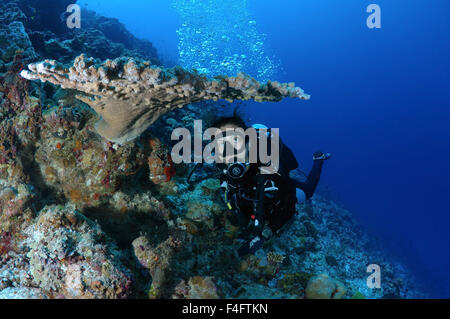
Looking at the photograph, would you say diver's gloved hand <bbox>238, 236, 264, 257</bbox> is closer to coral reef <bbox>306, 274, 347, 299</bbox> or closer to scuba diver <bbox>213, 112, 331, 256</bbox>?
scuba diver <bbox>213, 112, 331, 256</bbox>

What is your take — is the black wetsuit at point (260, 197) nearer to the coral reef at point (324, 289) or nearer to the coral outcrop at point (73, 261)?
the coral reef at point (324, 289)

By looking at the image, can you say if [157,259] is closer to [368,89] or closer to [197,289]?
[197,289]

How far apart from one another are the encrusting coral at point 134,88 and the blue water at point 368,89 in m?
45.1

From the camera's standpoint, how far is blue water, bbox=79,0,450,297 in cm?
5455

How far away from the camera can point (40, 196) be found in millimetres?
3369

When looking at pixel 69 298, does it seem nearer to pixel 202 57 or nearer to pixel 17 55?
pixel 17 55

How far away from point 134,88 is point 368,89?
96277 millimetres

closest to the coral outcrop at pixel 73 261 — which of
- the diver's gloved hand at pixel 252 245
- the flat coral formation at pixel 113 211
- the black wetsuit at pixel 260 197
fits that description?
the flat coral formation at pixel 113 211

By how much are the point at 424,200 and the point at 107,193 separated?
68116mm

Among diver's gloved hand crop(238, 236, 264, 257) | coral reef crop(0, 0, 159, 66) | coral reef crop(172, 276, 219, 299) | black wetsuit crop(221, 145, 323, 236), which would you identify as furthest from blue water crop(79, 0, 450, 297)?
coral reef crop(172, 276, 219, 299)

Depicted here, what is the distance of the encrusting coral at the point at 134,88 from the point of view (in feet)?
7.46

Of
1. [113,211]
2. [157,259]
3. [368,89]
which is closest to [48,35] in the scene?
[113,211]

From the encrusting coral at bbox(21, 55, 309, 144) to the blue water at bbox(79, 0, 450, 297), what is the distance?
45.1 metres

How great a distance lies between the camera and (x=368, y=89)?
80.9m
